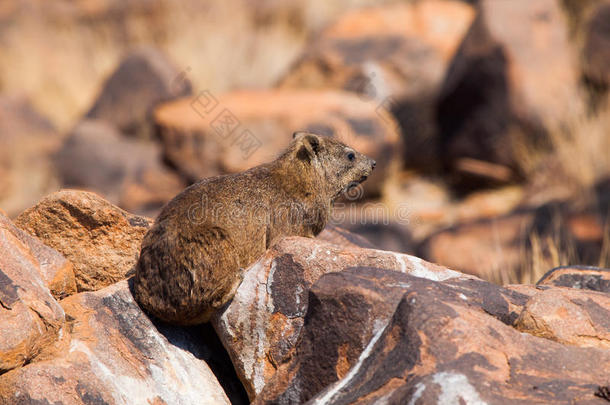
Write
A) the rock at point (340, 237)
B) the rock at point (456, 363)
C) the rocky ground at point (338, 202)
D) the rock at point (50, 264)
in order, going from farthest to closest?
the rock at point (340, 237) < the rock at point (50, 264) < the rocky ground at point (338, 202) < the rock at point (456, 363)

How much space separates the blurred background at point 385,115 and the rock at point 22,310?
319 inches

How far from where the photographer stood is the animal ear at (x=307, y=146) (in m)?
7.12

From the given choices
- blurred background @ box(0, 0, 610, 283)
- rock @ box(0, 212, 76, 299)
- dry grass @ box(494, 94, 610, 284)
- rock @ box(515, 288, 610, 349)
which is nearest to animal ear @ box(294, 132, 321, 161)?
rock @ box(0, 212, 76, 299)

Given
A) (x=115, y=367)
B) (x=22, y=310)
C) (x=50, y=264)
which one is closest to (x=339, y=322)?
(x=115, y=367)

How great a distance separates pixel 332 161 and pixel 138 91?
1504 centimetres

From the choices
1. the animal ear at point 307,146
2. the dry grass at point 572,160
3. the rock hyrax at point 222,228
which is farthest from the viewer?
the dry grass at point 572,160

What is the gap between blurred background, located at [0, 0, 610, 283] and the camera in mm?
15852

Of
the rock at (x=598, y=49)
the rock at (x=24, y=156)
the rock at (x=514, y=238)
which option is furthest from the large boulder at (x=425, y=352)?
the rock at (x=24, y=156)

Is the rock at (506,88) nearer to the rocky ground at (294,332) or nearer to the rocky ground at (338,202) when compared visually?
the rocky ground at (338,202)

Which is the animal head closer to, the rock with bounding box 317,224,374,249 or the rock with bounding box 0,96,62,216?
the rock with bounding box 317,224,374,249

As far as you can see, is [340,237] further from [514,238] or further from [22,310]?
[514,238]

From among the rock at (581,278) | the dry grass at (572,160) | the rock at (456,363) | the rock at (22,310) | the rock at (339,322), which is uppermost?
the rock at (22,310)

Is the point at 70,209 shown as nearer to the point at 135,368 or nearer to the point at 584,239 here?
the point at 135,368

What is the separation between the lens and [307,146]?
7.16 metres
